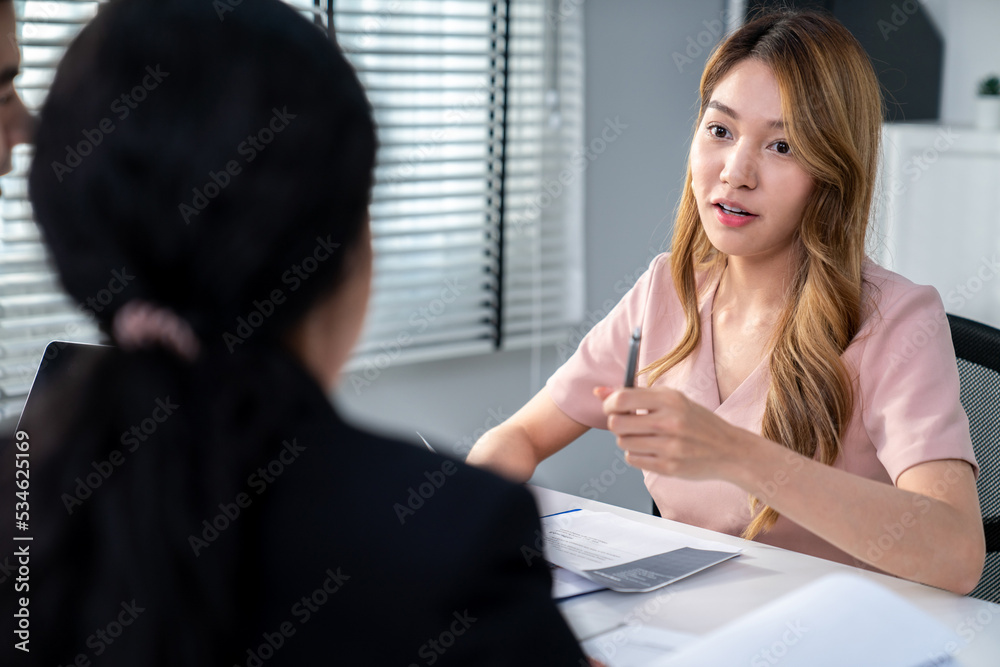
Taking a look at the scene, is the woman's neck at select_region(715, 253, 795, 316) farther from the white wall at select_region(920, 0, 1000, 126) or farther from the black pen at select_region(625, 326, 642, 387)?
the white wall at select_region(920, 0, 1000, 126)

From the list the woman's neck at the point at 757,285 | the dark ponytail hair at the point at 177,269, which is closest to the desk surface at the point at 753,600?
the woman's neck at the point at 757,285

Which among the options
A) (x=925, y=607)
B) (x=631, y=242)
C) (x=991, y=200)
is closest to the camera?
(x=925, y=607)

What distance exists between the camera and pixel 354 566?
1.88 ft

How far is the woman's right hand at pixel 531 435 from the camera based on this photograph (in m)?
1.67

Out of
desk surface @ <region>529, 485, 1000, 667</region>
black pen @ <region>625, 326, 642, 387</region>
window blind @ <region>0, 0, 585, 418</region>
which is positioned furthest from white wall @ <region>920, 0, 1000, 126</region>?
black pen @ <region>625, 326, 642, 387</region>

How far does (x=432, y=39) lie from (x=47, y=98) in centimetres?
227

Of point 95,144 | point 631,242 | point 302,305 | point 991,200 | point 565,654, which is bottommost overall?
point 631,242

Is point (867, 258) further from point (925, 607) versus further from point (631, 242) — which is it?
point (631, 242)

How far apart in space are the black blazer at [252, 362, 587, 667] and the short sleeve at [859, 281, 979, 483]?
3.03 ft

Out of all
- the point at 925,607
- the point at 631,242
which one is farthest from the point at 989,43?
the point at 925,607

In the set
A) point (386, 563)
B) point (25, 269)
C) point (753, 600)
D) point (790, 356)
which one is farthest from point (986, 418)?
point (25, 269)

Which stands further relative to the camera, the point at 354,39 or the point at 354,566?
the point at 354,39

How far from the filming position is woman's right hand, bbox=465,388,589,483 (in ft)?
5.47

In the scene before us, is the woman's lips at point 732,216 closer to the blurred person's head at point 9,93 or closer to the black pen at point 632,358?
the black pen at point 632,358
